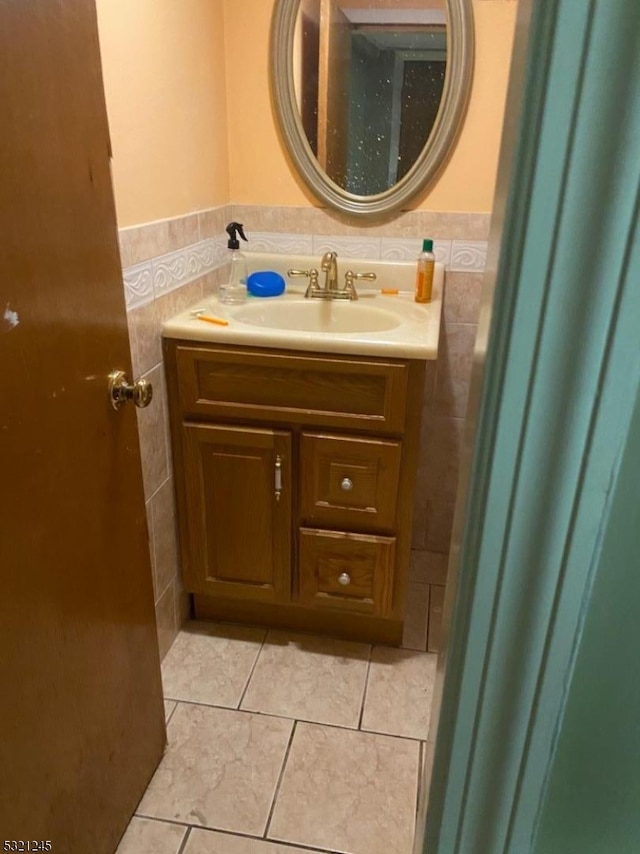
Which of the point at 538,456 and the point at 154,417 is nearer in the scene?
the point at 538,456

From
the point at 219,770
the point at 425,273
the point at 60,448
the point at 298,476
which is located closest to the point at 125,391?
the point at 60,448

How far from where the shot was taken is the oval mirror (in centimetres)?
169

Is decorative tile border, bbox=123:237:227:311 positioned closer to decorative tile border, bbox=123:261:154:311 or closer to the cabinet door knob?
decorative tile border, bbox=123:261:154:311

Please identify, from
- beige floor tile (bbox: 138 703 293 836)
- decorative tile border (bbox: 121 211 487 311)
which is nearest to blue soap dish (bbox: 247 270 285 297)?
decorative tile border (bbox: 121 211 487 311)

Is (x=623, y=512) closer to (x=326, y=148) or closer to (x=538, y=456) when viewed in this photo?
(x=538, y=456)

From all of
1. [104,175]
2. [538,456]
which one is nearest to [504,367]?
[538,456]

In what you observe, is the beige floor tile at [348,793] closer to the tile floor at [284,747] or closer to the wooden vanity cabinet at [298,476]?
the tile floor at [284,747]

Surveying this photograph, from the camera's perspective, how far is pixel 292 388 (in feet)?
4.91

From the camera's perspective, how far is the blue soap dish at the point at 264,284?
1841 millimetres

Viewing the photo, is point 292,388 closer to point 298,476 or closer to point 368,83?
point 298,476

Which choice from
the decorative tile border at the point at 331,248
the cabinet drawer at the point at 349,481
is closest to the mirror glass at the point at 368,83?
the decorative tile border at the point at 331,248

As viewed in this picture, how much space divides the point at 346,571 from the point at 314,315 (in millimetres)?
717

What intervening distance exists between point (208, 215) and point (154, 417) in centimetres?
62

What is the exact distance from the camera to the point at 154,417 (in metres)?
1.51
